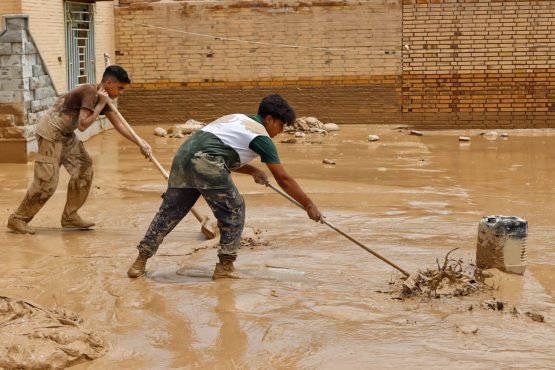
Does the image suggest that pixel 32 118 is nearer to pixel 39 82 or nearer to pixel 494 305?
pixel 39 82

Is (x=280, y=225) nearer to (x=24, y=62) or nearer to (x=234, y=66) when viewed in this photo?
(x=24, y=62)

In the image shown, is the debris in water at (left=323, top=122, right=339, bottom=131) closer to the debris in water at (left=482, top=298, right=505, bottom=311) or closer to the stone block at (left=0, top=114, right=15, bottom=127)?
the stone block at (left=0, top=114, right=15, bottom=127)

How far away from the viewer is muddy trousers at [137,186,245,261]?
5684 millimetres

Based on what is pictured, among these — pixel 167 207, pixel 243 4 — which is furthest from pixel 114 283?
pixel 243 4

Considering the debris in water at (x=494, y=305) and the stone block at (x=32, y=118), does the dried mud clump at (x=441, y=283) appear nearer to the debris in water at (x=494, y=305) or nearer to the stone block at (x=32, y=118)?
the debris in water at (x=494, y=305)

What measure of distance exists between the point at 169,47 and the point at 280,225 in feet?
29.1

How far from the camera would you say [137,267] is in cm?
582

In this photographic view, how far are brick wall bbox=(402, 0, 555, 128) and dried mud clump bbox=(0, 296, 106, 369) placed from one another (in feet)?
38.8

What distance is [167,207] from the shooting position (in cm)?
574

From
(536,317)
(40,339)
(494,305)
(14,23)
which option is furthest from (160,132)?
(40,339)

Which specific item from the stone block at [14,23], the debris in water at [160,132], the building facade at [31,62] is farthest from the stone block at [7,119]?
the debris in water at [160,132]

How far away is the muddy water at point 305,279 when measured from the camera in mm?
4516

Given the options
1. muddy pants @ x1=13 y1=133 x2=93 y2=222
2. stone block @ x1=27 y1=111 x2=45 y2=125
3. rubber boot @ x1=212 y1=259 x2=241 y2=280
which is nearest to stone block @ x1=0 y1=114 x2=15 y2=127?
stone block @ x1=27 y1=111 x2=45 y2=125

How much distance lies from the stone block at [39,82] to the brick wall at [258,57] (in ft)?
13.2
